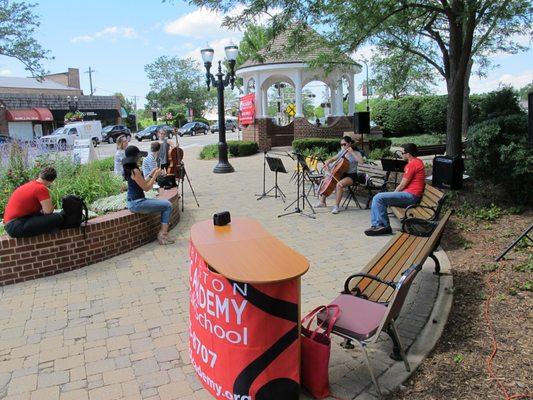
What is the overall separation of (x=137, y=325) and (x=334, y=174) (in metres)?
5.68

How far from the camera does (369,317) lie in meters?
3.47

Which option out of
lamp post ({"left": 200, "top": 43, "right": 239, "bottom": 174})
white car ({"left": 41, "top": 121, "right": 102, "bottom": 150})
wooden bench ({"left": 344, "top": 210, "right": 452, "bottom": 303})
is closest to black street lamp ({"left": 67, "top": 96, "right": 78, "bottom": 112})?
white car ({"left": 41, "top": 121, "right": 102, "bottom": 150})

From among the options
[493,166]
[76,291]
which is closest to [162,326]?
[76,291]

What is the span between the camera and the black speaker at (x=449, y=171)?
300 inches

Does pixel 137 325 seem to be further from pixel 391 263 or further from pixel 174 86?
pixel 174 86

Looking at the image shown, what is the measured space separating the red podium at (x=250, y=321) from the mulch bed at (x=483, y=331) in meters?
0.88

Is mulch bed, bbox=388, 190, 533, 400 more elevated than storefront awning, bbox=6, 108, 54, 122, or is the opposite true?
storefront awning, bbox=6, 108, 54, 122

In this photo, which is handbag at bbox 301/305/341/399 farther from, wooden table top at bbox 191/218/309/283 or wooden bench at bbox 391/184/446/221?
wooden bench at bbox 391/184/446/221

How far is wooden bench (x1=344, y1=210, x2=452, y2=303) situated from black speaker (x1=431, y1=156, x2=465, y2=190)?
106 inches

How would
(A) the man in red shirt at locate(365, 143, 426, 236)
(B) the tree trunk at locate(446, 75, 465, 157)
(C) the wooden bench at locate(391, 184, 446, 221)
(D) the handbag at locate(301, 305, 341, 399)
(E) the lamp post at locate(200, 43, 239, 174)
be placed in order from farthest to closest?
(E) the lamp post at locate(200, 43, 239, 174) → (B) the tree trunk at locate(446, 75, 465, 157) → (A) the man in red shirt at locate(365, 143, 426, 236) → (C) the wooden bench at locate(391, 184, 446, 221) → (D) the handbag at locate(301, 305, 341, 399)

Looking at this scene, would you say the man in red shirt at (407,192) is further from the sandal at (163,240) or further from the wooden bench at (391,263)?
the sandal at (163,240)

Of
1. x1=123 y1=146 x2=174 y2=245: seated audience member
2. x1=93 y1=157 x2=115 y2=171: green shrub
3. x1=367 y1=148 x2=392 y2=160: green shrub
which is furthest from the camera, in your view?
x1=367 y1=148 x2=392 y2=160: green shrub

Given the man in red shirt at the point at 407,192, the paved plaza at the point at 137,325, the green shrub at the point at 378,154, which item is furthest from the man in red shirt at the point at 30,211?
the green shrub at the point at 378,154

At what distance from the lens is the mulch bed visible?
3.26m
